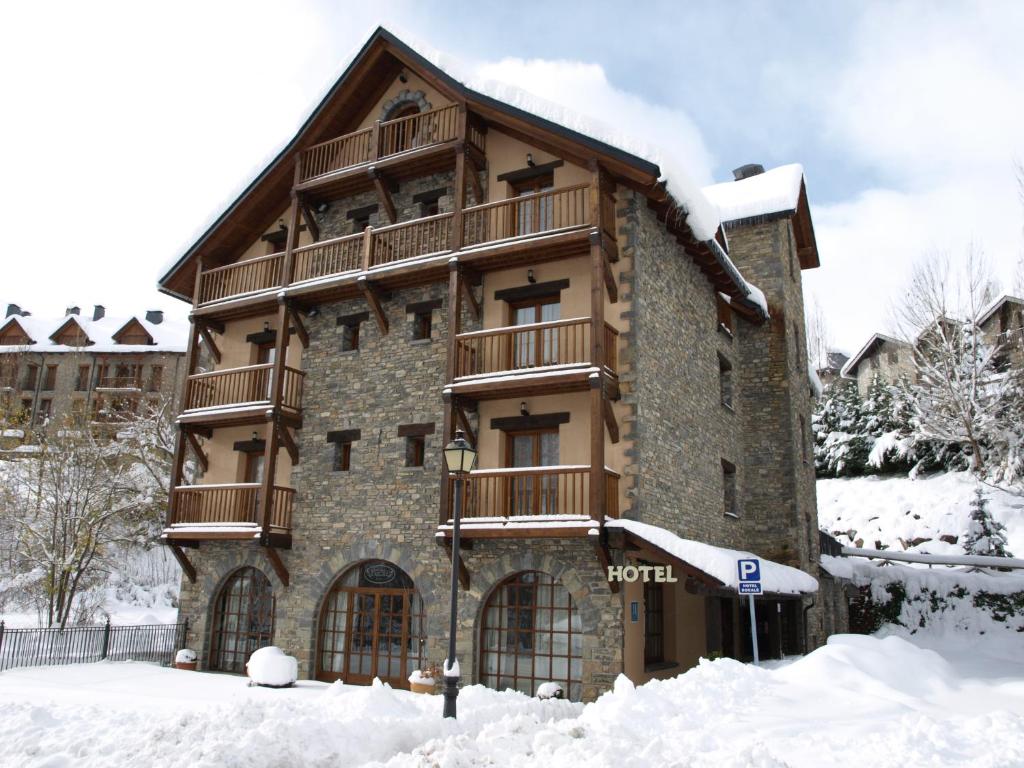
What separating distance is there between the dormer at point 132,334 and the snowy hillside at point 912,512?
41075 mm

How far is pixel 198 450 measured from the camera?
19.3m

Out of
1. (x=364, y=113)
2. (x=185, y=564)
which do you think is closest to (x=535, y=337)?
(x=364, y=113)

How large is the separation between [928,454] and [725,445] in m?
19.3

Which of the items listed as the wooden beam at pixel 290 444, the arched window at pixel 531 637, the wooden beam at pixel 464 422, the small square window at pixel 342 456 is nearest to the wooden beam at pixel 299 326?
the wooden beam at pixel 290 444

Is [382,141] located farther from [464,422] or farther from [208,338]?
[464,422]

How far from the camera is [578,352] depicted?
1484 centimetres

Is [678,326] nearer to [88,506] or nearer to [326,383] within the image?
[326,383]

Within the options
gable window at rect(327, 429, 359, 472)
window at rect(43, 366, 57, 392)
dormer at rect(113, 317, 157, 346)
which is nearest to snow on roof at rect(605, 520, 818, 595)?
gable window at rect(327, 429, 359, 472)

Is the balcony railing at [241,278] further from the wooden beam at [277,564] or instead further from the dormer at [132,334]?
the dormer at [132,334]

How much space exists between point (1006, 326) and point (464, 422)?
29783mm

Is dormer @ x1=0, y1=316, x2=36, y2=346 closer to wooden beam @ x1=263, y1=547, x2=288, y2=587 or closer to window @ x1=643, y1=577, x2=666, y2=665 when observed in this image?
wooden beam @ x1=263, y1=547, x2=288, y2=587

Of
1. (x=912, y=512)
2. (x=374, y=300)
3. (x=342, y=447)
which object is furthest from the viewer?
(x=912, y=512)

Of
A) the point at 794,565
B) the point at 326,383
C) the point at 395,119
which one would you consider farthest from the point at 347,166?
the point at 794,565

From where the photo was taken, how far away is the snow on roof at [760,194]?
74.2ft
